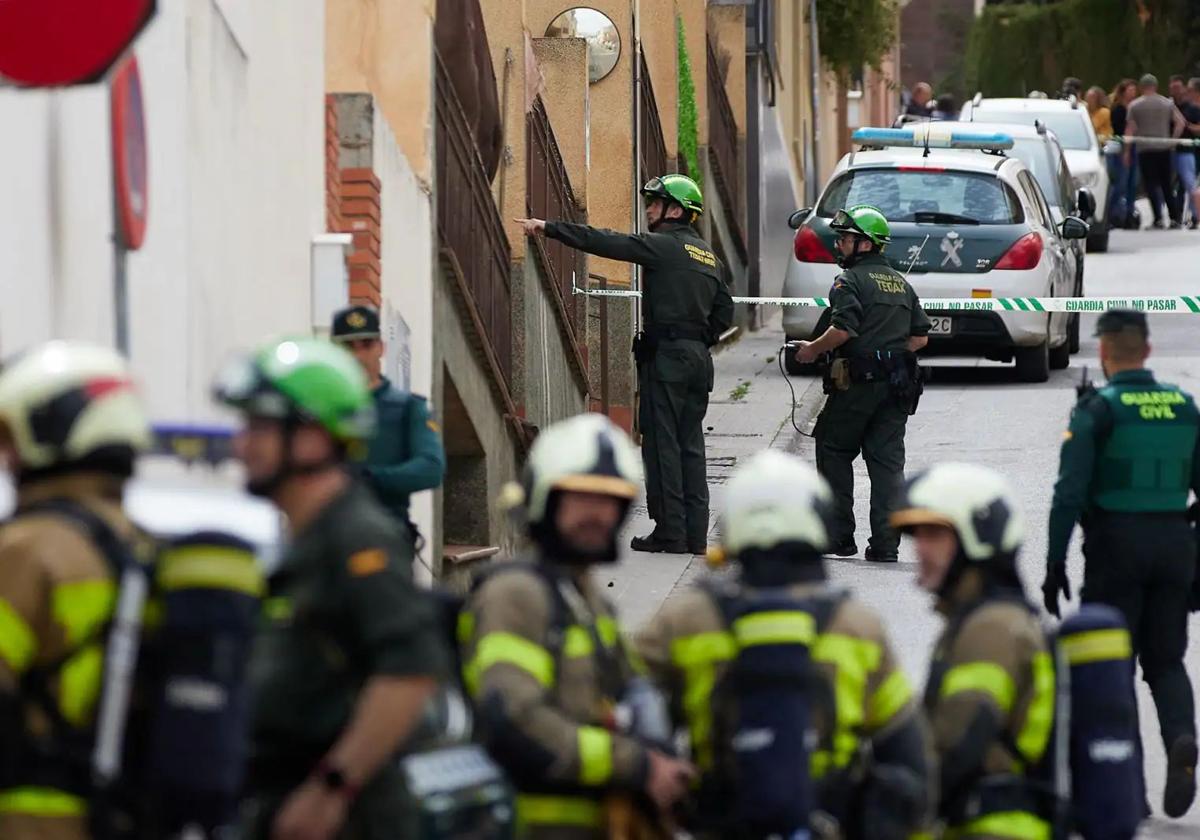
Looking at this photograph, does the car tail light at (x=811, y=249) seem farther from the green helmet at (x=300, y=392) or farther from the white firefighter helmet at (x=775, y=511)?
the green helmet at (x=300, y=392)

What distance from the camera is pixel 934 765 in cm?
503

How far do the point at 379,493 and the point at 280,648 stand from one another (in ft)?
13.2

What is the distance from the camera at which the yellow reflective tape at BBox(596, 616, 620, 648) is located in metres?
4.85

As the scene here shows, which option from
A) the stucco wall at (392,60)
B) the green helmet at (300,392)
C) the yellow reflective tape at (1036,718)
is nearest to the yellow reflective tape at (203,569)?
the green helmet at (300,392)

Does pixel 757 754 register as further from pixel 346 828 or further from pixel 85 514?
pixel 85 514

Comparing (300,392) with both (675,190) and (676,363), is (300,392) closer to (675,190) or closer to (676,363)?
(675,190)

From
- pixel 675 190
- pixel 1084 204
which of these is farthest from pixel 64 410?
pixel 1084 204

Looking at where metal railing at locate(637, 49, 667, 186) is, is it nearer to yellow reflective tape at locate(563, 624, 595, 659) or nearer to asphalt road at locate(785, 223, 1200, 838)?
asphalt road at locate(785, 223, 1200, 838)

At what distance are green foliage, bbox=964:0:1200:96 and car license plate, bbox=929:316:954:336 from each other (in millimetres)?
28212

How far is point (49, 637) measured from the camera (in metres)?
4.17

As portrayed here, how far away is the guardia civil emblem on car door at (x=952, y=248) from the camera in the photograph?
1838 centimetres

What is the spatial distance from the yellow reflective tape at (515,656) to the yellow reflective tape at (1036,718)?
3.50 ft

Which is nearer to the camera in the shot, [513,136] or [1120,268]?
[513,136]

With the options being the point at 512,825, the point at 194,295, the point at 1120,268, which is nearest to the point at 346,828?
the point at 512,825
